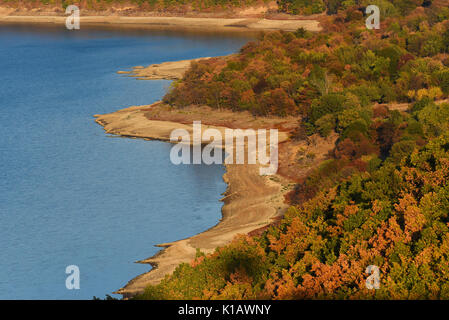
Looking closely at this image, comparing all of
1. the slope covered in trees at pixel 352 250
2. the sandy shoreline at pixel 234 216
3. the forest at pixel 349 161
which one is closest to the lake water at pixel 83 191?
the sandy shoreline at pixel 234 216

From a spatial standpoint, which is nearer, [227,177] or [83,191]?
[83,191]

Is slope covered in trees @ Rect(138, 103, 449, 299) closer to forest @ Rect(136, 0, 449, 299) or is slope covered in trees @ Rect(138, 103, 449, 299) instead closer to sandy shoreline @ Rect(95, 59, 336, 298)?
forest @ Rect(136, 0, 449, 299)

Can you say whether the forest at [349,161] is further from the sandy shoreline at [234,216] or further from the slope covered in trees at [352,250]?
the sandy shoreline at [234,216]

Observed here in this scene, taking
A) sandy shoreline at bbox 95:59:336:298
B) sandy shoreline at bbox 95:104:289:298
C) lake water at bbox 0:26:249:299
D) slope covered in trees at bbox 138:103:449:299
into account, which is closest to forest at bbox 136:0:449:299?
slope covered in trees at bbox 138:103:449:299

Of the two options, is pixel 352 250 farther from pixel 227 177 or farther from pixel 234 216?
pixel 227 177

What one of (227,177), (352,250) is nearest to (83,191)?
(227,177)

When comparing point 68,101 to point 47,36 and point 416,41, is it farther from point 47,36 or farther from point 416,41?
point 47,36
